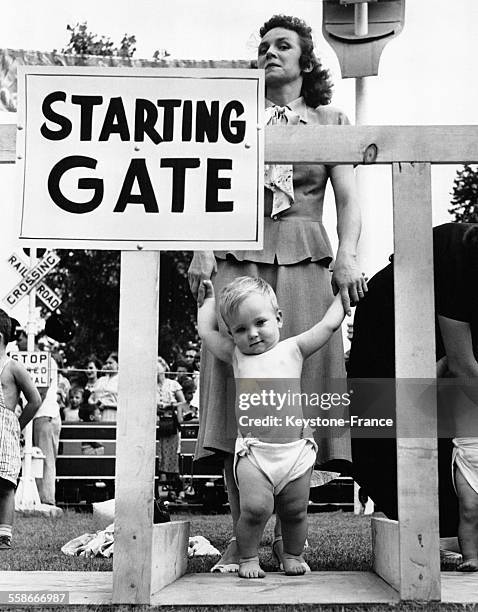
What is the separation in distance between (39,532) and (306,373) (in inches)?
117

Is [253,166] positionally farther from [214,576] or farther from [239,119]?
[214,576]

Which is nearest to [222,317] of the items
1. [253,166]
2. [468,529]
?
[253,166]

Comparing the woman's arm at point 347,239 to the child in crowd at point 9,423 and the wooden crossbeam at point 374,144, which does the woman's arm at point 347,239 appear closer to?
the wooden crossbeam at point 374,144

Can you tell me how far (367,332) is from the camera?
325 cm

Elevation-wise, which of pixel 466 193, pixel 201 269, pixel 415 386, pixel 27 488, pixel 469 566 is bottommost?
pixel 27 488

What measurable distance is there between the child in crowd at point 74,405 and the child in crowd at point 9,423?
569 centimetres

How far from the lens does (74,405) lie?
11.3 m

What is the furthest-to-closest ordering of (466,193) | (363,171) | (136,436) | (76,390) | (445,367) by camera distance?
(466,193) < (76,390) < (363,171) < (445,367) < (136,436)

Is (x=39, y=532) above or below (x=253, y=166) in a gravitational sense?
below

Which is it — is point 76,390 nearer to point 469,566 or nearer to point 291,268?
point 291,268

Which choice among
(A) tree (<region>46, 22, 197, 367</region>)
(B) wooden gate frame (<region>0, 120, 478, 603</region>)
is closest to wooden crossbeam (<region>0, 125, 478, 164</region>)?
(B) wooden gate frame (<region>0, 120, 478, 603</region>)

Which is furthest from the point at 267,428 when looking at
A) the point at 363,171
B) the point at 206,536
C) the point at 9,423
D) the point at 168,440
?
the point at 168,440

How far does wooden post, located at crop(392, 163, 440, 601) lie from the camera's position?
227 centimetres

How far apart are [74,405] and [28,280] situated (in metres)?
2.99
